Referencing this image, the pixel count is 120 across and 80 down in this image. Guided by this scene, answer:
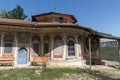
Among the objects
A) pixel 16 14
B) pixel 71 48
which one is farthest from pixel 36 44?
pixel 16 14

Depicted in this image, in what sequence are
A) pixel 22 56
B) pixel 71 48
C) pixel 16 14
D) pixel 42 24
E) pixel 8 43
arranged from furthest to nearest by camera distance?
1. pixel 16 14
2. pixel 71 48
3. pixel 22 56
4. pixel 8 43
5. pixel 42 24

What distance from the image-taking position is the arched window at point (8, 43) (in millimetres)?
19844

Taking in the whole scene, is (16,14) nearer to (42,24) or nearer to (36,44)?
(36,44)

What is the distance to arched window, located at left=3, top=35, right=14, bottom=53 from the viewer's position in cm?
1984

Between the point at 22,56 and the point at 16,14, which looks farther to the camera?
the point at 16,14

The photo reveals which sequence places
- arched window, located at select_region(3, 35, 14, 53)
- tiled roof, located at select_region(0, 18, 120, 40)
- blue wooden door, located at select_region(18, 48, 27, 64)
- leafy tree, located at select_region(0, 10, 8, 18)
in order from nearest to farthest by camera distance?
tiled roof, located at select_region(0, 18, 120, 40) → arched window, located at select_region(3, 35, 14, 53) → blue wooden door, located at select_region(18, 48, 27, 64) → leafy tree, located at select_region(0, 10, 8, 18)

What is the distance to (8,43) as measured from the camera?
65.5 ft

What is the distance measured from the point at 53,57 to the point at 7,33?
219 inches

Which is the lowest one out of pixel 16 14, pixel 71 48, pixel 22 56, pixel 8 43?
pixel 22 56

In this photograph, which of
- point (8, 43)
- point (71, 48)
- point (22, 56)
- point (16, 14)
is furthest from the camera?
point (16, 14)

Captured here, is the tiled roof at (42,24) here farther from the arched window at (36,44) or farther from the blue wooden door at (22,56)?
the blue wooden door at (22,56)

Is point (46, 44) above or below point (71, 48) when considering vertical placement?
above

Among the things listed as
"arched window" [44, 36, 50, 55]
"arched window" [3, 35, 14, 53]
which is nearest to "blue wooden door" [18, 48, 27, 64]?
"arched window" [3, 35, 14, 53]

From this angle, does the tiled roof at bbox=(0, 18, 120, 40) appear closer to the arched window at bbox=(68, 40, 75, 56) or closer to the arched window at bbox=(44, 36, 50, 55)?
→ the arched window at bbox=(44, 36, 50, 55)
